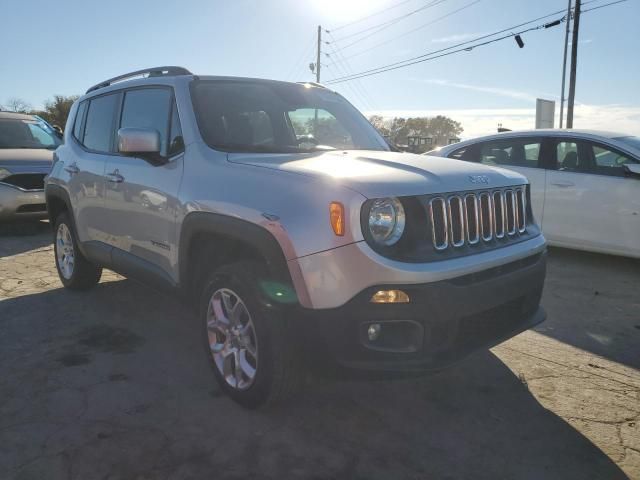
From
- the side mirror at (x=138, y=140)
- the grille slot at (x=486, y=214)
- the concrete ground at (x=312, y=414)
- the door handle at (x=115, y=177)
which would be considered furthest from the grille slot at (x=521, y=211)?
the door handle at (x=115, y=177)

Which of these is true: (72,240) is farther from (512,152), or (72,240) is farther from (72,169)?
(512,152)

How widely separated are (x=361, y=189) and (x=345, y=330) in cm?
64

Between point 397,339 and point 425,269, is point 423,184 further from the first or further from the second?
point 397,339

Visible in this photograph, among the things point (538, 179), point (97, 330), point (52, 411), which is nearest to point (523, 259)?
point (52, 411)

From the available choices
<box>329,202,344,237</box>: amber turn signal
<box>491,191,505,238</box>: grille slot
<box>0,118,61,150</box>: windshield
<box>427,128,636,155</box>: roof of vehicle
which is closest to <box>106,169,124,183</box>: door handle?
<box>329,202,344,237</box>: amber turn signal

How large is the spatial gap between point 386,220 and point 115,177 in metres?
2.38

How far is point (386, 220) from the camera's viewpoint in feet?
8.23

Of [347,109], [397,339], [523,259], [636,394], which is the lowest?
[636,394]

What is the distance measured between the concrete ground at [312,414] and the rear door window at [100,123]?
1460 mm

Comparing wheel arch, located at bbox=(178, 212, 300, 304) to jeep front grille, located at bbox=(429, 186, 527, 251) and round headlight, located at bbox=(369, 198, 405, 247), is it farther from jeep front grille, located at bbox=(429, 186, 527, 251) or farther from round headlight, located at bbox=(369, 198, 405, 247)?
jeep front grille, located at bbox=(429, 186, 527, 251)

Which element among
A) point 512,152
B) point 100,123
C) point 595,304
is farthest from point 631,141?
point 100,123

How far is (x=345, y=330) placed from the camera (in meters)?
2.45

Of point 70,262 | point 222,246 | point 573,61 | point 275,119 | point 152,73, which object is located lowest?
point 70,262

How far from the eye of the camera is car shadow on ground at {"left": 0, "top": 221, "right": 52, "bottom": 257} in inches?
288
